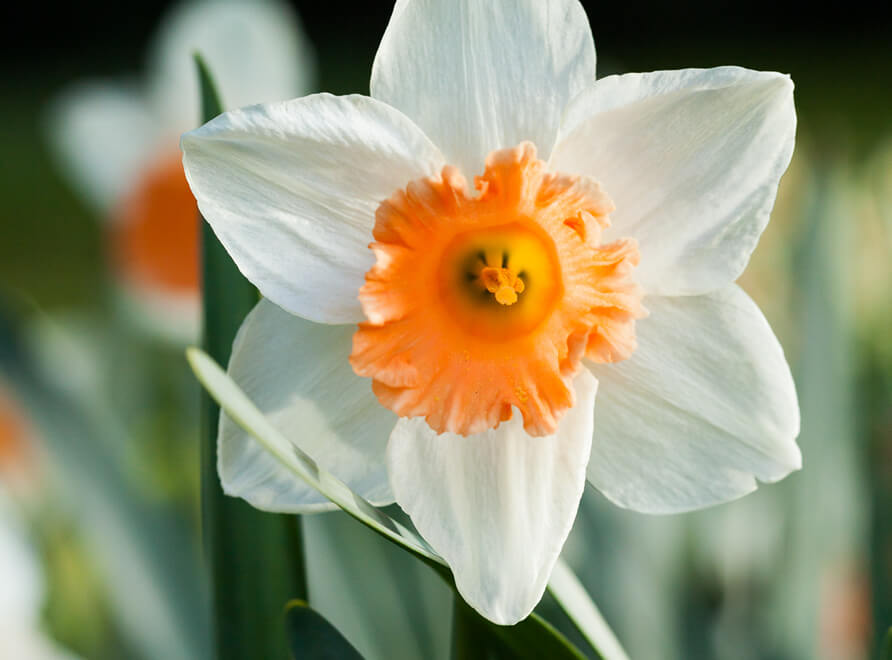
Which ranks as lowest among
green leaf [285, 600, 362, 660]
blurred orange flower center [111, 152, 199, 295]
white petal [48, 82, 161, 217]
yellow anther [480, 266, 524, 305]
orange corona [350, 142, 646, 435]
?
blurred orange flower center [111, 152, 199, 295]

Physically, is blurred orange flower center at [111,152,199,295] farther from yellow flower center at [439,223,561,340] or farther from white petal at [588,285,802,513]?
white petal at [588,285,802,513]

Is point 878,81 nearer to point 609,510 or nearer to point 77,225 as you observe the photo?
point 77,225

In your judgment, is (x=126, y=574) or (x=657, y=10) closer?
(x=126, y=574)

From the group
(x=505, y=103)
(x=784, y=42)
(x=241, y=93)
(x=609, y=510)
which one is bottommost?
(x=784, y=42)

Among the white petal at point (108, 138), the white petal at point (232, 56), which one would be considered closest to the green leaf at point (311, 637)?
the white petal at point (232, 56)

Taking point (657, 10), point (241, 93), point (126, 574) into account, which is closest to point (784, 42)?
point (657, 10)

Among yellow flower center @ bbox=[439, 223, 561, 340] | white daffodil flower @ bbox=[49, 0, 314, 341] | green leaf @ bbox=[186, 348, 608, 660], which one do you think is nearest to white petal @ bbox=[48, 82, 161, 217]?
white daffodil flower @ bbox=[49, 0, 314, 341]

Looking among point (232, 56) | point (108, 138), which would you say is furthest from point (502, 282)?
point (108, 138)
